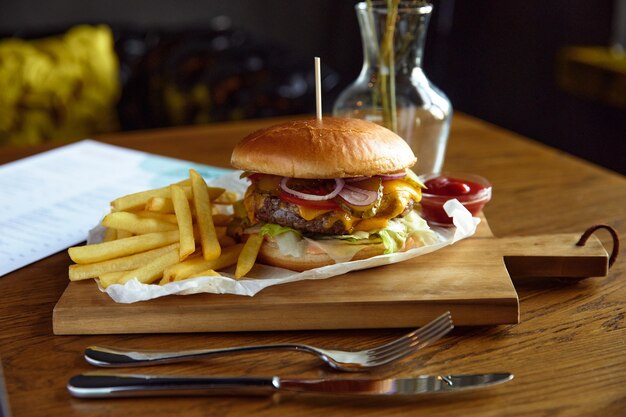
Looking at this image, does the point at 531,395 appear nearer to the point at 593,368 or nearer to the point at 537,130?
the point at 593,368


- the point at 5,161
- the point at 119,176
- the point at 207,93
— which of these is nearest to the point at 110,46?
the point at 207,93

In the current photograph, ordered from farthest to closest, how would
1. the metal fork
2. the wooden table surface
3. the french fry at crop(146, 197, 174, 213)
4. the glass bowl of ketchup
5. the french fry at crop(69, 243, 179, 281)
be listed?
the glass bowl of ketchup
the french fry at crop(146, 197, 174, 213)
the french fry at crop(69, 243, 179, 281)
the metal fork
the wooden table surface

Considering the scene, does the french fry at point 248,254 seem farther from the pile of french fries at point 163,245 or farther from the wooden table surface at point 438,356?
the wooden table surface at point 438,356

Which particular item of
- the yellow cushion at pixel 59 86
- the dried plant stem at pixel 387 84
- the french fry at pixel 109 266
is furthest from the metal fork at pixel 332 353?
the yellow cushion at pixel 59 86

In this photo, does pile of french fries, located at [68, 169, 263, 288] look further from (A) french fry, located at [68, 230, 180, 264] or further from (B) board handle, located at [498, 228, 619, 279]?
(B) board handle, located at [498, 228, 619, 279]

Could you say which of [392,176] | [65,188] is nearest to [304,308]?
[392,176]

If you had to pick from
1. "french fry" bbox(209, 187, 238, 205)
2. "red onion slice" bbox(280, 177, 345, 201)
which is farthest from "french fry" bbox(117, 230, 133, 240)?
→ "red onion slice" bbox(280, 177, 345, 201)
